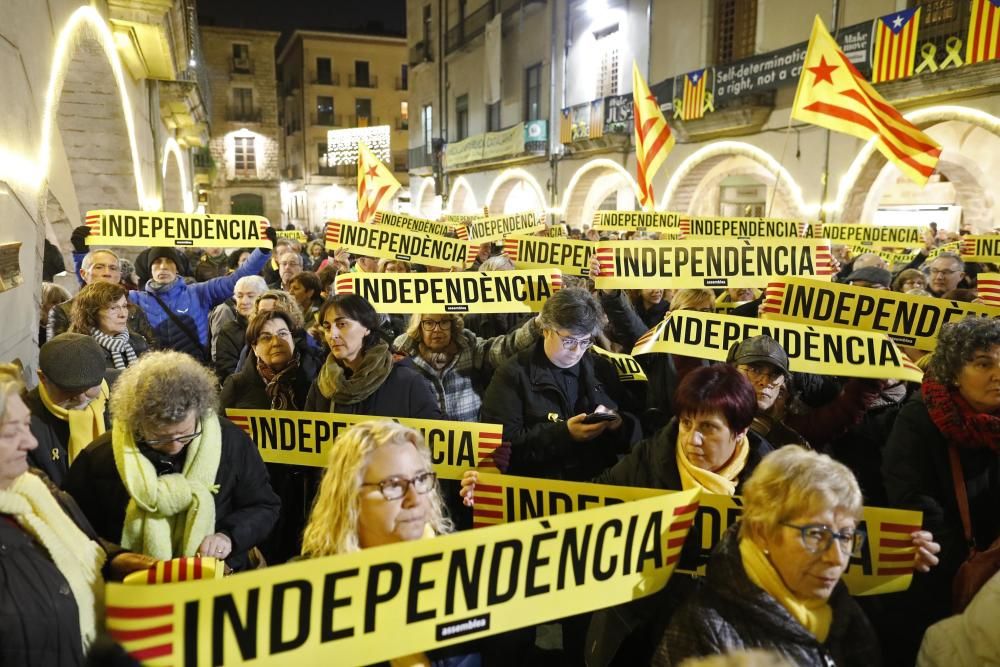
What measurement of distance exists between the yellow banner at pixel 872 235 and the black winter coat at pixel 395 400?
7.50 meters

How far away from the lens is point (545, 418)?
11.6 ft

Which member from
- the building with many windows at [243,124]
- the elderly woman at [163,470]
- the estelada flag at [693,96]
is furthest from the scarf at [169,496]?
the building with many windows at [243,124]

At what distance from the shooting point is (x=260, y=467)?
9.16 ft

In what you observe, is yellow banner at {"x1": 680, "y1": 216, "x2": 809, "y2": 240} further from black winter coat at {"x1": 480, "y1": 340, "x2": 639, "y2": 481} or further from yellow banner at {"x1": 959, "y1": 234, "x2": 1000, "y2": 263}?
black winter coat at {"x1": 480, "y1": 340, "x2": 639, "y2": 481}

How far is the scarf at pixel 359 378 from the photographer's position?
3400 millimetres

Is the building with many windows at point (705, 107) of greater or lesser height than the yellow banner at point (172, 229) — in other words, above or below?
above

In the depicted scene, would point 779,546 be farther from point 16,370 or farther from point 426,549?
point 16,370

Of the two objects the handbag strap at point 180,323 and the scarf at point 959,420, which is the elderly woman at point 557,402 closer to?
the scarf at point 959,420

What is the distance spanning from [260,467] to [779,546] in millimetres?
1886

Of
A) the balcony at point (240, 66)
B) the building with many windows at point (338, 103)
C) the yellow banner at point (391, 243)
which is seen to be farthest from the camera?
the building with many windows at point (338, 103)

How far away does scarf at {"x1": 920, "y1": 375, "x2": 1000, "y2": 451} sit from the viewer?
8.73ft

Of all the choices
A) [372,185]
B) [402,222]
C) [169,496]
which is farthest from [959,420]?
[372,185]

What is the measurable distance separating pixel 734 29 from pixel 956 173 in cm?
609

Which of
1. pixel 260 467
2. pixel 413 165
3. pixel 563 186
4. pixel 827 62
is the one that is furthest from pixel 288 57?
pixel 260 467
